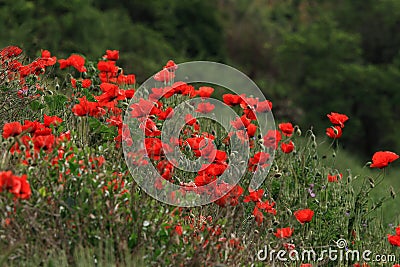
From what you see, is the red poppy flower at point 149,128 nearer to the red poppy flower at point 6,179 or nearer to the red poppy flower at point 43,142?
the red poppy flower at point 43,142

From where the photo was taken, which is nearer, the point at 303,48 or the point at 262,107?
the point at 262,107

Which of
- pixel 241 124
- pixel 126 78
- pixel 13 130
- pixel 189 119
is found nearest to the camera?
pixel 13 130

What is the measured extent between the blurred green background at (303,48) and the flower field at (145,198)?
907cm

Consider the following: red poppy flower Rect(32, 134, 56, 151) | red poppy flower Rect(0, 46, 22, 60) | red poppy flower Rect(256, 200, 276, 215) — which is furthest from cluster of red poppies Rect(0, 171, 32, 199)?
red poppy flower Rect(0, 46, 22, 60)

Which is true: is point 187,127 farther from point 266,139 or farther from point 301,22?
point 301,22

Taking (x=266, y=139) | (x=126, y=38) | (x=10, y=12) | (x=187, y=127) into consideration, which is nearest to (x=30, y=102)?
(x=187, y=127)

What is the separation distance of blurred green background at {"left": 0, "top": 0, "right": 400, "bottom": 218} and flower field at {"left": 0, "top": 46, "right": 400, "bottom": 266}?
9072mm

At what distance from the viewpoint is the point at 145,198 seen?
347 cm

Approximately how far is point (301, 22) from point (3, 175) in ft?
64.8

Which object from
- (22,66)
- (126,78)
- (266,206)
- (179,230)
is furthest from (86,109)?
(126,78)

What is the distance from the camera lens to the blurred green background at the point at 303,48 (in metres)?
14.1

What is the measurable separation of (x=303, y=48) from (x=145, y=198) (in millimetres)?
13467

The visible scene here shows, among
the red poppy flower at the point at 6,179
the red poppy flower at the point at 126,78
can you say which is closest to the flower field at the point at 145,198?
the red poppy flower at the point at 6,179

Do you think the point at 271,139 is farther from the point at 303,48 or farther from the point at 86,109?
the point at 303,48
